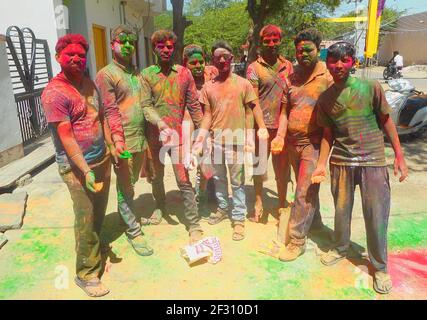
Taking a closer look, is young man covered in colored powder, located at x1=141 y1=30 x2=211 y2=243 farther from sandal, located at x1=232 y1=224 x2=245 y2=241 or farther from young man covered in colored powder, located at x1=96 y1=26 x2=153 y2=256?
sandal, located at x1=232 y1=224 x2=245 y2=241

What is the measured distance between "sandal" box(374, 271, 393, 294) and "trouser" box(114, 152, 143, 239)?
2.11 metres

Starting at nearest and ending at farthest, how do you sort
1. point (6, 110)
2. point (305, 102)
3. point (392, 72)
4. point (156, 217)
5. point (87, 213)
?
point (87, 213) → point (305, 102) → point (156, 217) → point (6, 110) → point (392, 72)

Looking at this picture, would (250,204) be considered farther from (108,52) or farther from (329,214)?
(108,52)

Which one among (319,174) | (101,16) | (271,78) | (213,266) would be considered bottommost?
(213,266)

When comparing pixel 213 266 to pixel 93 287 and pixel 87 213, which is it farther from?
pixel 87 213

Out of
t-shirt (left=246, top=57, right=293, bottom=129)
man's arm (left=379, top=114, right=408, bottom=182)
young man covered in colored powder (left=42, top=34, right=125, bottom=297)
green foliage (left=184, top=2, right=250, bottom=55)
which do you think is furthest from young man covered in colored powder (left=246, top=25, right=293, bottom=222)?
green foliage (left=184, top=2, right=250, bottom=55)

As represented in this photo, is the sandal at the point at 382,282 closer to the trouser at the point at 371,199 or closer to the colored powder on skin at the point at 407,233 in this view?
the trouser at the point at 371,199

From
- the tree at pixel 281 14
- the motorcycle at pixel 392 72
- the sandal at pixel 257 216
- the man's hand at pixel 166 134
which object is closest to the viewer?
the man's hand at pixel 166 134

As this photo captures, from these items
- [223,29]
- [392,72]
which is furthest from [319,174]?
[223,29]

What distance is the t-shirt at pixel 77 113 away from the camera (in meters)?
2.52

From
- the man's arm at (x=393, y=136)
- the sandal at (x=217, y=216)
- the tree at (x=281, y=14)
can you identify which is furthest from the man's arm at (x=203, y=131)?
the tree at (x=281, y=14)

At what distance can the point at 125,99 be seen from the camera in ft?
11.2

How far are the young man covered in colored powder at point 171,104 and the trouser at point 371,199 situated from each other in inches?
52.8

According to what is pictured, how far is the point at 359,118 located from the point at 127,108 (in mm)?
1984
